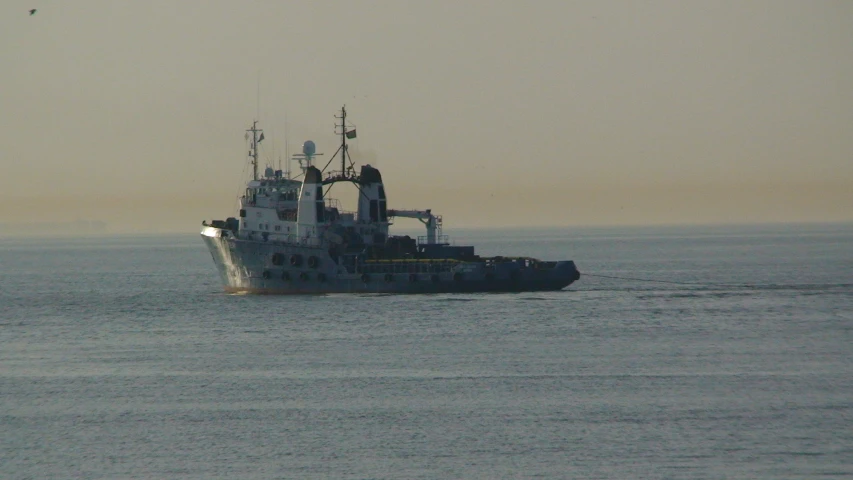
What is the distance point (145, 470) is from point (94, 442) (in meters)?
4.93

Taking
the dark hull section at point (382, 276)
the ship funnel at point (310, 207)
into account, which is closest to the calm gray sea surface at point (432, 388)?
the dark hull section at point (382, 276)

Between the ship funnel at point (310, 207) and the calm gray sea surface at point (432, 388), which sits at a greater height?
the ship funnel at point (310, 207)

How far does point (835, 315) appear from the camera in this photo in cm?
7788

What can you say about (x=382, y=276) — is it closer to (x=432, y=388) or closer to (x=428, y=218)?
(x=428, y=218)

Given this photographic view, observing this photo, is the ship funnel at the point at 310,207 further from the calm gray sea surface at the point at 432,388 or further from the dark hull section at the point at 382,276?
the calm gray sea surface at the point at 432,388

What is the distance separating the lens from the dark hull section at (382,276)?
85688 mm

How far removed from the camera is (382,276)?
282ft

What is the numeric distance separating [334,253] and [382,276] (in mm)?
3949

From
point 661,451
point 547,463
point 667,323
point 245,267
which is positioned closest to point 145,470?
point 547,463

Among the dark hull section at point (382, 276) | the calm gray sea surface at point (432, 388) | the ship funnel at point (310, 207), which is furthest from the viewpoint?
the ship funnel at point (310, 207)

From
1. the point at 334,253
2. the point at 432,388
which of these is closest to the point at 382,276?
the point at 334,253

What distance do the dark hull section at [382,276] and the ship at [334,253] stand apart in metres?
0.07

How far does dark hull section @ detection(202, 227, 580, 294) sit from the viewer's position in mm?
85688

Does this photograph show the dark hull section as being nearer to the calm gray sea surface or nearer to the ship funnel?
the calm gray sea surface
